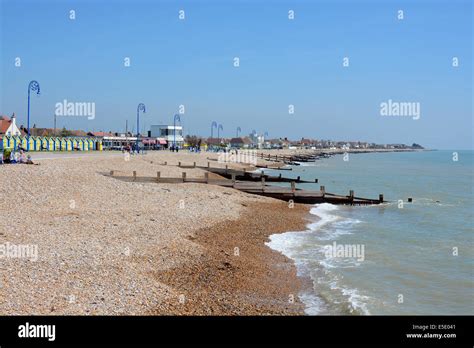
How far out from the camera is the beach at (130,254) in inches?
383

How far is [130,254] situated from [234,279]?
300 centimetres

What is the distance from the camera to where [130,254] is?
1344 cm

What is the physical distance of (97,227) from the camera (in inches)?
624

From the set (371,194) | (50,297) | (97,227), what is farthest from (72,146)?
(50,297)

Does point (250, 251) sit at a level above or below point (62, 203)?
below
